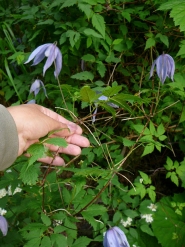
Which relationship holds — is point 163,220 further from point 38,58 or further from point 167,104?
point 38,58

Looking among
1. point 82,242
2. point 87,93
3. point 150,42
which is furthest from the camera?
point 150,42

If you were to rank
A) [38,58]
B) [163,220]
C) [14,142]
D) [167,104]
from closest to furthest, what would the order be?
1. [14,142]
2. [38,58]
3. [167,104]
4. [163,220]

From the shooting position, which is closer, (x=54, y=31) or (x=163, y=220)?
(x=54, y=31)

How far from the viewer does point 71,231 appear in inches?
48.3

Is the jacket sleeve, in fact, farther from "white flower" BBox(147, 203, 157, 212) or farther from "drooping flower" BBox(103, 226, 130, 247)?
"white flower" BBox(147, 203, 157, 212)

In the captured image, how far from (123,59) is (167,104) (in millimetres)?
418

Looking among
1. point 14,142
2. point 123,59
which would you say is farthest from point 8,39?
point 14,142

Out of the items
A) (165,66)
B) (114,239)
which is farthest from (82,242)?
(165,66)

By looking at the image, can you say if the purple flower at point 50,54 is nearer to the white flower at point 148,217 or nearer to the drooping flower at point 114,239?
the drooping flower at point 114,239

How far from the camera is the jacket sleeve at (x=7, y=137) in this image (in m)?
0.96

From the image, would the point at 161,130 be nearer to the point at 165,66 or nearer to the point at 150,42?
the point at 165,66

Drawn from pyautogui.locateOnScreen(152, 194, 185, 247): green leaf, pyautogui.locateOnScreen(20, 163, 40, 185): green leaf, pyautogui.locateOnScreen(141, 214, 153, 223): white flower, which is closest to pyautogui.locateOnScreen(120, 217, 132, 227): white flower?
pyautogui.locateOnScreen(141, 214, 153, 223): white flower

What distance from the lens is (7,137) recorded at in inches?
38.2

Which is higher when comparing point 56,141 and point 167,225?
point 56,141
